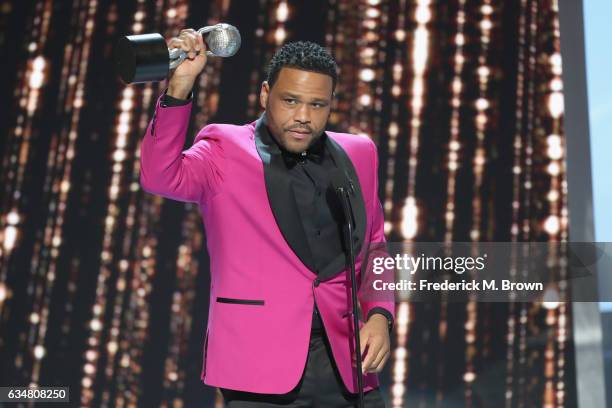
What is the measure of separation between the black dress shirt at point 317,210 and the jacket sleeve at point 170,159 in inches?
7.1

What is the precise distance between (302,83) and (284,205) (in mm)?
239

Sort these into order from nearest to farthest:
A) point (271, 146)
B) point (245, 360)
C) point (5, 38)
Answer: point (245, 360)
point (271, 146)
point (5, 38)

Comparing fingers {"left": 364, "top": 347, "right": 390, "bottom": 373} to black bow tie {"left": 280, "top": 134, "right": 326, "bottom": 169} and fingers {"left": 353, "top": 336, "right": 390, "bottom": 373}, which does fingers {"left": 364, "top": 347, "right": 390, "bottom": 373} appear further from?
black bow tie {"left": 280, "top": 134, "right": 326, "bottom": 169}

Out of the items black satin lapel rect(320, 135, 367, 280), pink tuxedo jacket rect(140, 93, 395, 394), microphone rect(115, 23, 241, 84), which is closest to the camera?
microphone rect(115, 23, 241, 84)

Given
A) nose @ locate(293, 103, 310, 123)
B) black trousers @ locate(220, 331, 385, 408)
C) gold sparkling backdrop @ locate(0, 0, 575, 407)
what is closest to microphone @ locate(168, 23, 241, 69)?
nose @ locate(293, 103, 310, 123)

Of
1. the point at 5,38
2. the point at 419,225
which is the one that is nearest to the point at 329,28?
the point at 419,225

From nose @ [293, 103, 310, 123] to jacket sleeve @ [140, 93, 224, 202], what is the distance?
8.0 inches

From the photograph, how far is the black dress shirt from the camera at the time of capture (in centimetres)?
148

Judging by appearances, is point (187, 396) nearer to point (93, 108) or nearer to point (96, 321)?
point (96, 321)

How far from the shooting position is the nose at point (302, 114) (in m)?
1.48

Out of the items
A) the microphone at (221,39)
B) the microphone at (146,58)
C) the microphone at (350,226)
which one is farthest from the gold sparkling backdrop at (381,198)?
the microphone at (146,58)

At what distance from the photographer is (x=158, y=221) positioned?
3.30 m

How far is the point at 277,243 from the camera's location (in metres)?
1.45

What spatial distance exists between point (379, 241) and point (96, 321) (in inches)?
79.8
